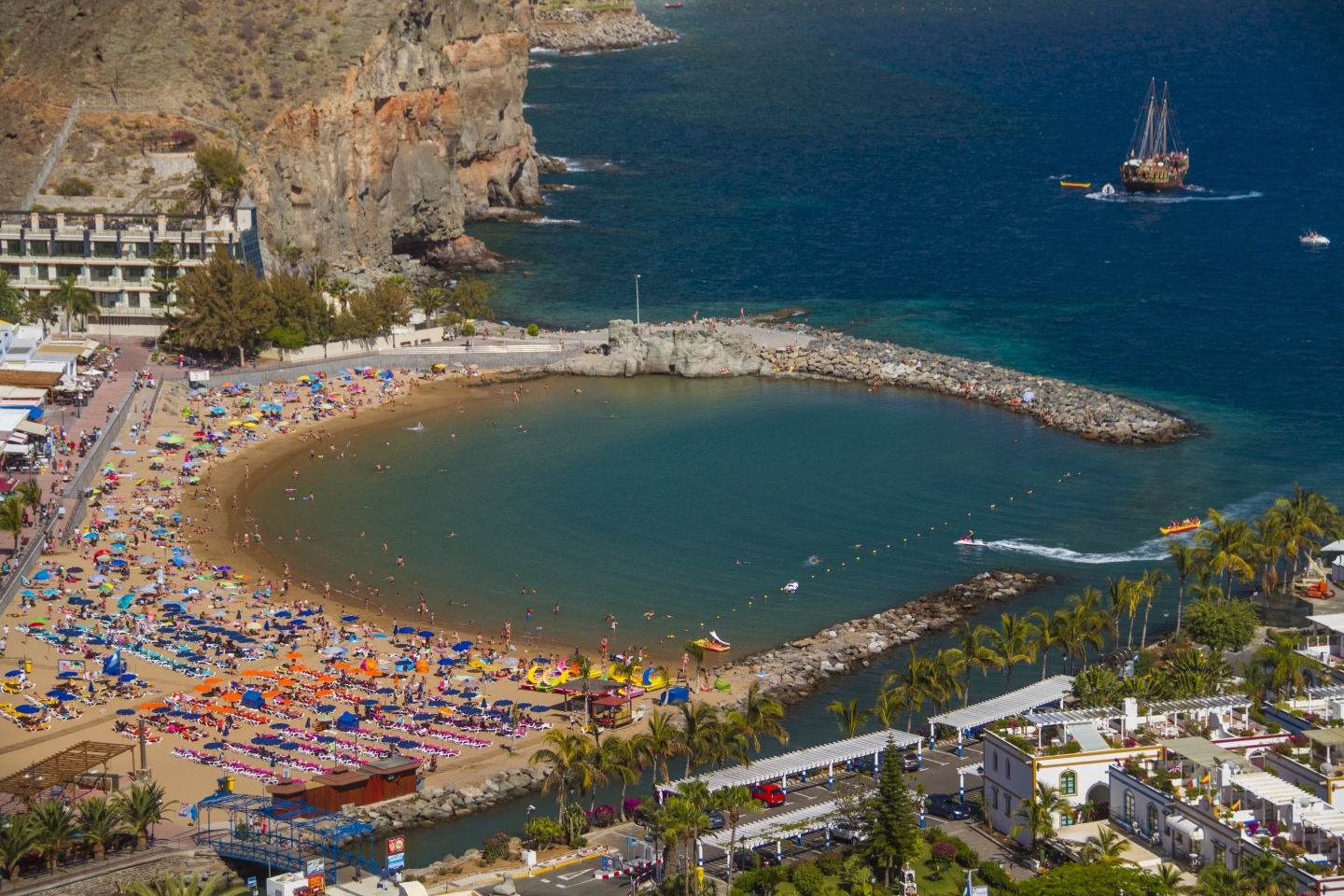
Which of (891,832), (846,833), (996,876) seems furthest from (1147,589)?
(891,832)

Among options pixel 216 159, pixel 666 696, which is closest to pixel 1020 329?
pixel 216 159

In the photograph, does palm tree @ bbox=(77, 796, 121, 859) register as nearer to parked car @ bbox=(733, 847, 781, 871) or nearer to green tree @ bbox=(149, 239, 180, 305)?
parked car @ bbox=(733, 847, 781, 871)

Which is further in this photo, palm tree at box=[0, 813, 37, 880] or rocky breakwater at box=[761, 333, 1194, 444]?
rocky breakwater at box=[761, 333, 1194, 444]

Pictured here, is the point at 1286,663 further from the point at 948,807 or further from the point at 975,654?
the point at 948,807

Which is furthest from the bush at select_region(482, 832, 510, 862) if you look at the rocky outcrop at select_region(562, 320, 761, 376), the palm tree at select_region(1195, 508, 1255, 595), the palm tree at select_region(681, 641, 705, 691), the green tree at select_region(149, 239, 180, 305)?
the green tree at select_region(149, 239, 180, 305)

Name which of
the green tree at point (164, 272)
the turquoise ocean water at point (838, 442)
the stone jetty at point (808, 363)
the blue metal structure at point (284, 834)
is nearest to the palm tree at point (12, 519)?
the turquoise ocean water at point (838, 442)

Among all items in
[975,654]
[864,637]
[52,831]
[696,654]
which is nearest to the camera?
[52,831]

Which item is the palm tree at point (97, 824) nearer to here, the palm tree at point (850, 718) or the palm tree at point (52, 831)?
the palm tree at point (52, 831)
